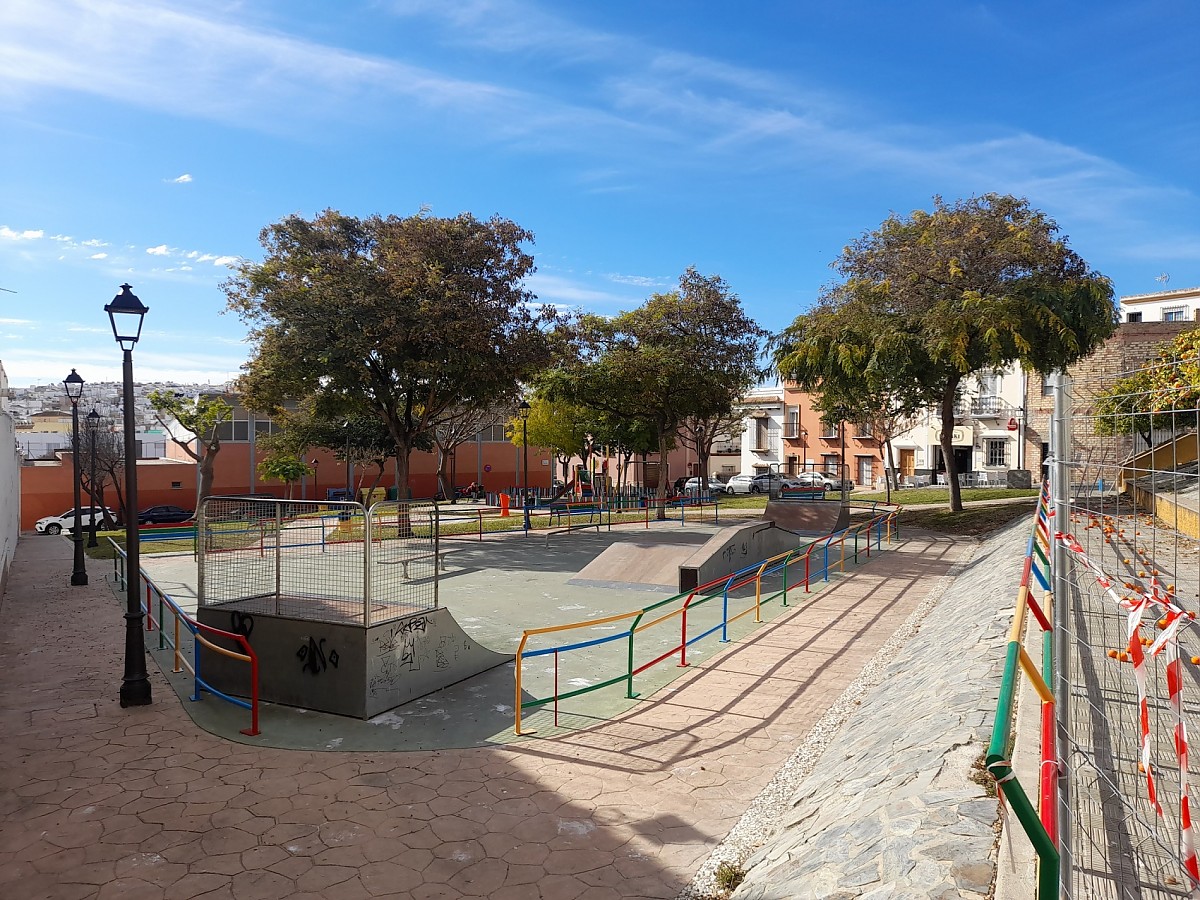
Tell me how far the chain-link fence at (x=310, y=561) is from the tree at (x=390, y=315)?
12800mm

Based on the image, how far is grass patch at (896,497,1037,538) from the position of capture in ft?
77.1

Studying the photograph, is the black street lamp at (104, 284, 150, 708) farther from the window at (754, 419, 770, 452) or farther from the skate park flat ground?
the window at (754, 419, 770, 452)

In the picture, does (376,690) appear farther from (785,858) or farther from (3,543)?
(3,543)

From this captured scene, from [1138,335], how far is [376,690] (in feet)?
149

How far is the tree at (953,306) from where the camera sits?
21828 mm

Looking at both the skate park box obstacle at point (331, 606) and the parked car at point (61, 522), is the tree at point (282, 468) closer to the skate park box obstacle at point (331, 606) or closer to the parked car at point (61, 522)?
the parked car at point (61, 522)

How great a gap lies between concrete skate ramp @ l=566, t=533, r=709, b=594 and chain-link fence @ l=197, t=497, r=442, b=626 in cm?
663

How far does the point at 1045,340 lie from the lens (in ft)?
72.9

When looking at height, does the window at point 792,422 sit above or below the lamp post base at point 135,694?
above

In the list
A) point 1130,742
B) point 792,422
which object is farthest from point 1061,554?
point 792,422

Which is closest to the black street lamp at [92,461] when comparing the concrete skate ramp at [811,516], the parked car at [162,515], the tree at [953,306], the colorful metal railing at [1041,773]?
the parked car at [162,515]

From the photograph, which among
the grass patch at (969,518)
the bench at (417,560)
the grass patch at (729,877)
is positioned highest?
the bench at (417,560)

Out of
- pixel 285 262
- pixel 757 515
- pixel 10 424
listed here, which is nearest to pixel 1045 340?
pixel 757 515

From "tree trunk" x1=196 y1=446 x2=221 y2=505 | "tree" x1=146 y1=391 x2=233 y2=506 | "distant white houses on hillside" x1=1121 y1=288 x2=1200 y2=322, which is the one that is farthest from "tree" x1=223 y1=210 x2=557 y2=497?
"distant white houses on hillside" x1=1121 y1=288 x2=1200 y2=322
